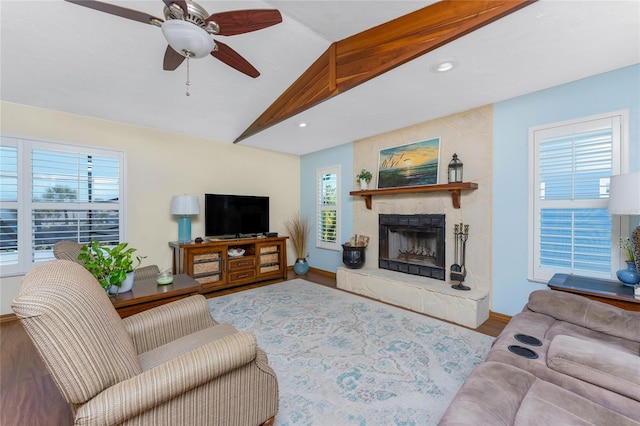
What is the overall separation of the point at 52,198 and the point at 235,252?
237cm

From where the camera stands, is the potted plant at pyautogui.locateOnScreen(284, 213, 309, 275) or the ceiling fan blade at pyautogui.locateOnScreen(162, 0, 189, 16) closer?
the ceiling fan blade at pyautogui.locateOnScreen(162, 0, 189, 16)

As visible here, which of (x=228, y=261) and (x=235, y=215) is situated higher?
(x=235, y=215)

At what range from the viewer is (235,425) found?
1.22 meters

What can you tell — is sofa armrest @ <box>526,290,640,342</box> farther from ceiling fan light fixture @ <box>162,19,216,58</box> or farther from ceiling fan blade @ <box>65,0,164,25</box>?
ceiling fan blade @ <box>65,0,164,25</box>

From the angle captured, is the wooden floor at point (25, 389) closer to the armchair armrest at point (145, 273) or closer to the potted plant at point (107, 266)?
the potted plant at point (107, 266)

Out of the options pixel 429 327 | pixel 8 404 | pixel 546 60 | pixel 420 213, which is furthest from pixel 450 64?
pixel 8 404

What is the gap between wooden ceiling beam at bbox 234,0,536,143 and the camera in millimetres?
1613

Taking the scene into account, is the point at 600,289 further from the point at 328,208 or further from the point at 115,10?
the point at 115,10

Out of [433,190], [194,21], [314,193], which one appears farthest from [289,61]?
[314,193]

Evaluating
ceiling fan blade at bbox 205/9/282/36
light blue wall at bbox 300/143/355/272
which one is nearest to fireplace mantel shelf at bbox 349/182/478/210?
light blue wall at bbox 300/143/355/272

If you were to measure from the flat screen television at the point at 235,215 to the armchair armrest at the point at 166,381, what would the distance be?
3311 millimetres

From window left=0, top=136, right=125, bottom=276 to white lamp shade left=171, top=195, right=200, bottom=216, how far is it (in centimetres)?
67

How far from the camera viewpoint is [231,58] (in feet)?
6.11

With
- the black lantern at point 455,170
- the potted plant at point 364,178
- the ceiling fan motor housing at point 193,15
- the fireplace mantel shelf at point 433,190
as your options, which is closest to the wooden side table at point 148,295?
the ceiling fan motor housing at point 193,15
